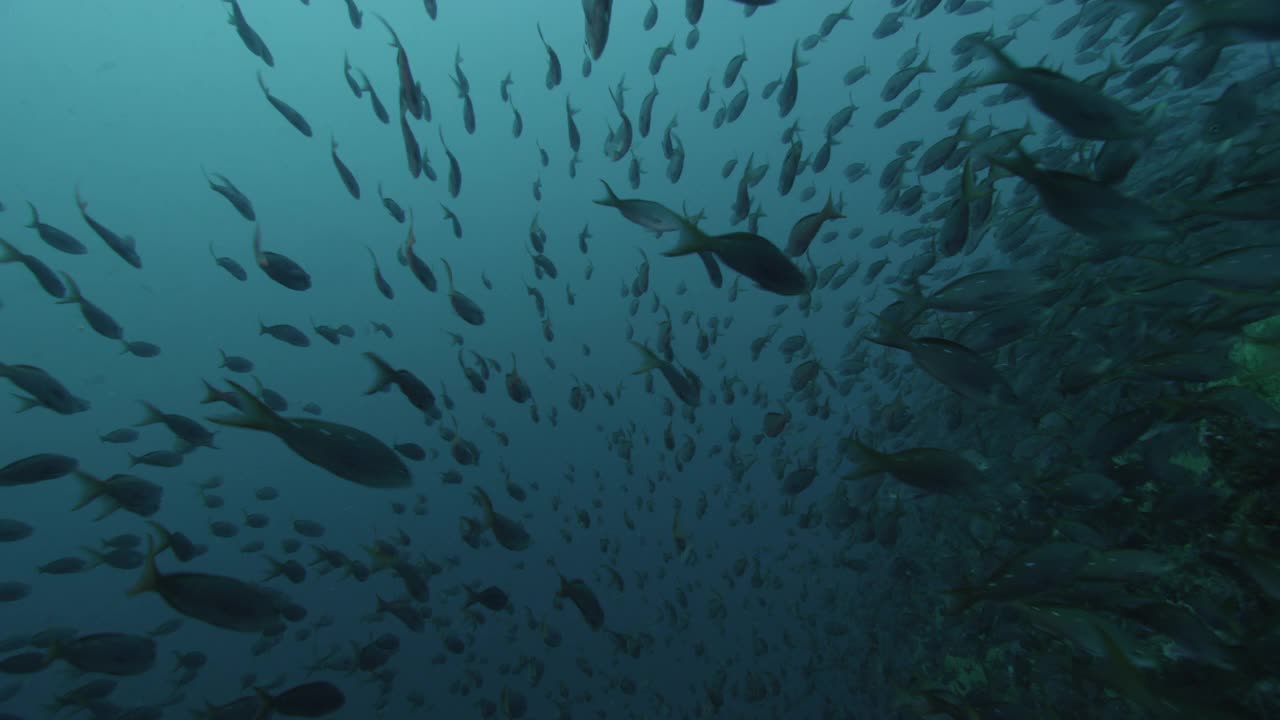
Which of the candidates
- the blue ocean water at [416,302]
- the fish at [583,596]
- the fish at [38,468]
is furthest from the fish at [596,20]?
the blue ocean water at [416,302]

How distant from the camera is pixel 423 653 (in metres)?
36.1

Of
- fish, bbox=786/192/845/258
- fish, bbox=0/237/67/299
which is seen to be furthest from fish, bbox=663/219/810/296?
fish, bbox=0/237/67/299

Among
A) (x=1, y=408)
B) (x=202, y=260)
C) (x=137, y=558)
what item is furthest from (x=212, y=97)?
(x=137, y=558)

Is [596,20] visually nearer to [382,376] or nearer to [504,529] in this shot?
[382,376]

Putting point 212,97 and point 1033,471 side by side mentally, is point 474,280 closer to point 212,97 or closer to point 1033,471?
point 212,97

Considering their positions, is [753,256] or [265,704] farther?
[265,704]

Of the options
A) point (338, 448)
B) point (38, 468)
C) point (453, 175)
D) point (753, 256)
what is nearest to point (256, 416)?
point (338, 448)

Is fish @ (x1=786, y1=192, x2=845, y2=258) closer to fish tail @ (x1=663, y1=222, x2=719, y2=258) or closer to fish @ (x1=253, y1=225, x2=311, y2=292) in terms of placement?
fish tail @ (x1=663, y1=222, x2=719, y2=258)

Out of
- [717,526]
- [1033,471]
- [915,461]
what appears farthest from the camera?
[717,526]

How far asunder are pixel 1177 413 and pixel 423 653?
43.3 metres

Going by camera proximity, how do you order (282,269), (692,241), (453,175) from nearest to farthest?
(692,241)
(282,269)
(453,175)

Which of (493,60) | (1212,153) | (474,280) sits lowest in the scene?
(1212,153)

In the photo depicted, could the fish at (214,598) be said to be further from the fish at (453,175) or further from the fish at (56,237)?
the fish at (56,237)

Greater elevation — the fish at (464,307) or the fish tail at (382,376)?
the fish at (464,307)
